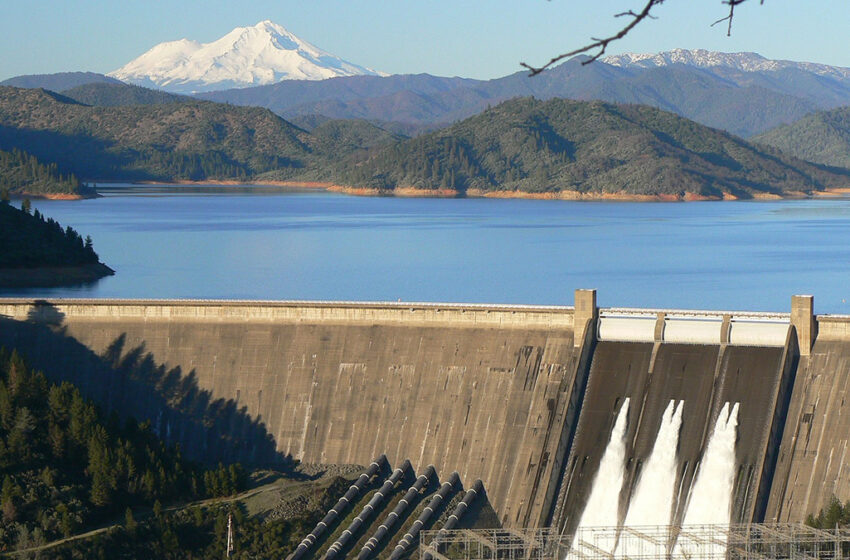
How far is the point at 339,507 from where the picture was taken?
41.7m

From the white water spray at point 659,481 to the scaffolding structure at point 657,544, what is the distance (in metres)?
0.66

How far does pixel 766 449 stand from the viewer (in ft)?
131

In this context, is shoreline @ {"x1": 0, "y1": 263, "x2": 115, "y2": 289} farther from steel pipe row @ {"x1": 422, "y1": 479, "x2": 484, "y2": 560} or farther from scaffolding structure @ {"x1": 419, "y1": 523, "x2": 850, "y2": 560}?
scaffolding structure @ {"x1": 419, "y1": 523, "x2": 850, "y2": 560}

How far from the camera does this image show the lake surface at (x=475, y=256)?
8200cm

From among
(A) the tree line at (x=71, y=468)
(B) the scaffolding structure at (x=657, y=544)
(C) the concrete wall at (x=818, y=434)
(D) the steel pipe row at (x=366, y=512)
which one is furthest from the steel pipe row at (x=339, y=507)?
(C) the concrete wall at (x=818, y=434)

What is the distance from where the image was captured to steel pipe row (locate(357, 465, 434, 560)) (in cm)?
3991

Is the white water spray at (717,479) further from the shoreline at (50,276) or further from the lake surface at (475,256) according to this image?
the shoreline at (50,276)

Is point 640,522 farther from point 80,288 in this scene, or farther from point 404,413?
point 80,288

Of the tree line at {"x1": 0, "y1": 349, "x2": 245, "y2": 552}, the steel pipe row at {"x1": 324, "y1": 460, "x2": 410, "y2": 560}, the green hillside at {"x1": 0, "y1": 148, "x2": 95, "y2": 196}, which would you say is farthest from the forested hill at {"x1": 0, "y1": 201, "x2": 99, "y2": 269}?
the green hillside at {"x1": 0, "y1": 148, "x2": 95, "y2": 196}

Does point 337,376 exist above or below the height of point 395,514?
above

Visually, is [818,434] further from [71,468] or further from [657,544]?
[71,468]

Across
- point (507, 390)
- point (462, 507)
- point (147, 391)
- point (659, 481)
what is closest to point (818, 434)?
point (659, 481)

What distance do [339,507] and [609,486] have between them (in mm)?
7819

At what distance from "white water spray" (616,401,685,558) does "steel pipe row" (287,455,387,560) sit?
8100mm
